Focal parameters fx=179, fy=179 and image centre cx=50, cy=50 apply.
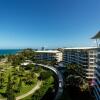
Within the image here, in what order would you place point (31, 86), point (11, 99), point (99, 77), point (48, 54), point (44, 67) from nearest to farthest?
point (99, 77) < point (11, 99) < point (31, 86) < point (44, 67) < point (48, 54)

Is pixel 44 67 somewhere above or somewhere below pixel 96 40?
below

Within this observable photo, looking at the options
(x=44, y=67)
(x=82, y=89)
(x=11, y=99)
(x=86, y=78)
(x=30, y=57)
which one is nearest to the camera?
(x=11, y=99)

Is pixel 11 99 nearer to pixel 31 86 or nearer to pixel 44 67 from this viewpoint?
pixel 31 86

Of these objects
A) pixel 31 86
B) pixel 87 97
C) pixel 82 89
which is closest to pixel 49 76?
pixel 31 86

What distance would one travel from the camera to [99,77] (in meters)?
46.0

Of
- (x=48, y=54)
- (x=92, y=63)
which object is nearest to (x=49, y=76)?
(x=92, y=63)

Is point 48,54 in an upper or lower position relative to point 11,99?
upper

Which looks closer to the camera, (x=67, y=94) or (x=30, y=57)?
(x=67, y=94)

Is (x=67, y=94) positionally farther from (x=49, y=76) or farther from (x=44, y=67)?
(x=44, y=67)

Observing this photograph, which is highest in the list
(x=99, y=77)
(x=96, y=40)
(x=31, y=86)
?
(x=96, y=40)

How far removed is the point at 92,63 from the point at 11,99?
4528cm

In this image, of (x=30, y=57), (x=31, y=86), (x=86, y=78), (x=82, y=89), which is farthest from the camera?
(x=30, y=57)

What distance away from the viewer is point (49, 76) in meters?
84.9

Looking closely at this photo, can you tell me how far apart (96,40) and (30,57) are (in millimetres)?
108095
